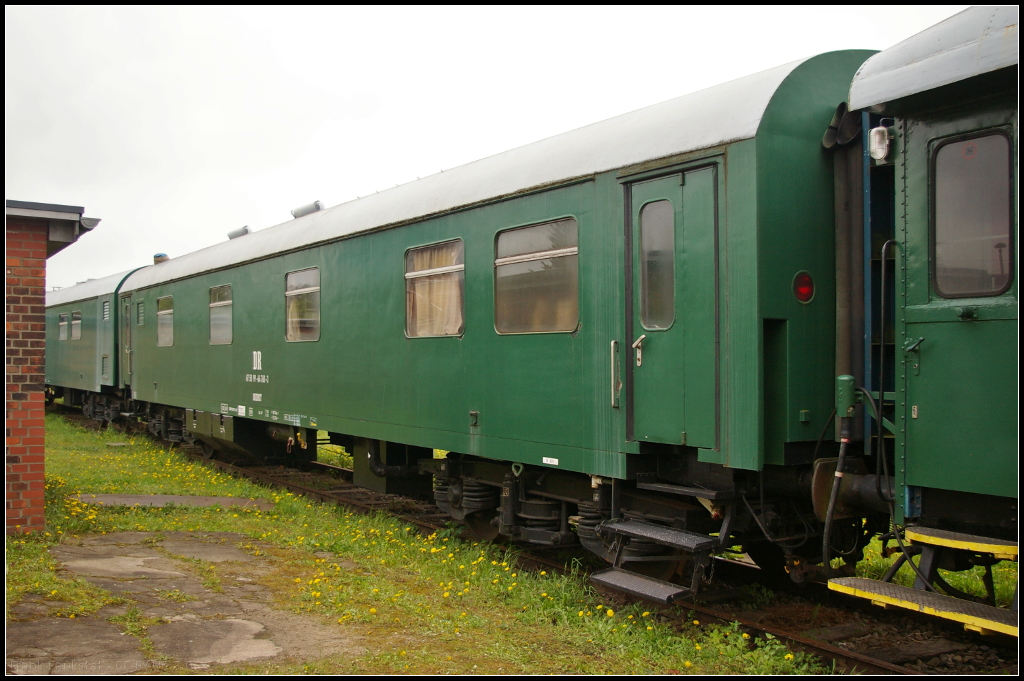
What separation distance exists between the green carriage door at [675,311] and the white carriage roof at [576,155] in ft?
0.93

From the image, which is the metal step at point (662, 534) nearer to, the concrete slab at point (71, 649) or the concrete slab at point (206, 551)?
the concrete slab at point (71, 649)

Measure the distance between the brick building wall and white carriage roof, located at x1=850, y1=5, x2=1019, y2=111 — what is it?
7054mm

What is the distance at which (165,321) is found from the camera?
619 inches

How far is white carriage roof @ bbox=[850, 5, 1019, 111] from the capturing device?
3961 millimetres

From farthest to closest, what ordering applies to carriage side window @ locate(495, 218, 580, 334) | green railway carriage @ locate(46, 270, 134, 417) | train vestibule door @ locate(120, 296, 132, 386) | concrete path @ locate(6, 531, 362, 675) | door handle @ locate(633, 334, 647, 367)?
green railway carriage @ locate(46, 270, 134, 417) → train vestibule door @ locate(120, 296, 132, 386) → carriage side window @ locate(495, 218, 580, 334) → door handle @ locate(633, 334, 647, 367) → concrete path @ locate(6, 531, 362, 675)

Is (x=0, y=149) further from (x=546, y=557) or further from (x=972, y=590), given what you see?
(x=972, y=590)

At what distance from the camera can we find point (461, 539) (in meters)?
8.44

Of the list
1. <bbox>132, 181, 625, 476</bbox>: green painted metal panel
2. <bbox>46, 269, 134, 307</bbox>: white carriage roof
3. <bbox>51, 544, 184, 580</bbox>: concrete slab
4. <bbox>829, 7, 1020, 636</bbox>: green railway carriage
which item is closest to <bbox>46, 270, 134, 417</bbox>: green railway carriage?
<bbox>46, 269, 134, 307</bbox>: white carriage roof

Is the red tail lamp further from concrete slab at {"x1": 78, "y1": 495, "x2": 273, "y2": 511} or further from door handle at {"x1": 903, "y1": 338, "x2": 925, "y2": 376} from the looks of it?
concrete slab at {"x1": 78, "y1": 495, "x2": 273, "y2": 511}

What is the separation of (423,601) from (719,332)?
2928mm

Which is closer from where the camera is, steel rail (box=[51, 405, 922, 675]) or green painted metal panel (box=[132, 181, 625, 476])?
steel rail (box=[51, 405, 922, 675])

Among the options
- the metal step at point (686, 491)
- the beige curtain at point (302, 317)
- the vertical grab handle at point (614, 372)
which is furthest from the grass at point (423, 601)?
the beige curtain at point (302, 317)

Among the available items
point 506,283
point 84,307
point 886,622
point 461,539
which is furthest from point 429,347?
point 84,307

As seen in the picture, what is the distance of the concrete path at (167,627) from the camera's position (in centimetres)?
472
